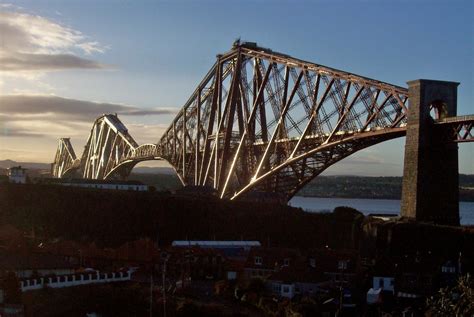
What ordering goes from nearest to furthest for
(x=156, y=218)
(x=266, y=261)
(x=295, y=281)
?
(x=295, y=281), (x=266, y=261), (x=156, y=218)

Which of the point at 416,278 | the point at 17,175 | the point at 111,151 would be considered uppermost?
the point at 111,151

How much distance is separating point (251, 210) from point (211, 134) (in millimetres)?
14083

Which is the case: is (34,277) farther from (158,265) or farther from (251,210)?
(251,210)

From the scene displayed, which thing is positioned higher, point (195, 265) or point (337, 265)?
point (337, 265)

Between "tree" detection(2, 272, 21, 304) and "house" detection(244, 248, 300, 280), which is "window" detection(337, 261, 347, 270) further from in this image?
"tree" detection(2, 272, 21, 304)

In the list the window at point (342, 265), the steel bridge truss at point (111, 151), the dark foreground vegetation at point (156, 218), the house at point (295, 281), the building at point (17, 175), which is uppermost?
the steel bridge truss at point (111, 151)

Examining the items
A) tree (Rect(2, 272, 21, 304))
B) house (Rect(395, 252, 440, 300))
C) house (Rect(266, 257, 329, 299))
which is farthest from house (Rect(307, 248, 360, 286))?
tree (Rect(2, 272, 21, 304))

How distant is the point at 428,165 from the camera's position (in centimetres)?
4081

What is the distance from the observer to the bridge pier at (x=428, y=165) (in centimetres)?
4075

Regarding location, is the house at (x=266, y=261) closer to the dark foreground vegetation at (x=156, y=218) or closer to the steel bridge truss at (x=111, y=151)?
the dark foreground vegetation at (x=156, y=218)

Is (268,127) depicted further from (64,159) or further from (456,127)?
(64,159)

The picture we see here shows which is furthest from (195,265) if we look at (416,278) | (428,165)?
(428,165)

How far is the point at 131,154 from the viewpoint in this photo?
106 metres

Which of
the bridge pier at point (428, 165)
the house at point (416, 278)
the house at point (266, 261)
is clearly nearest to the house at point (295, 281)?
the house at point (266, 261)
